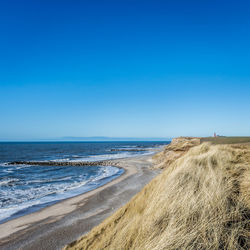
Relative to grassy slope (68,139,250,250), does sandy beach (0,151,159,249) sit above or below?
below

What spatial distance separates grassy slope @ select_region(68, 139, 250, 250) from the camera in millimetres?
2477

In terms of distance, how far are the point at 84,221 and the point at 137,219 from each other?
5.07 meters

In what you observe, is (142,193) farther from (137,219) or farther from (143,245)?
(143,245)

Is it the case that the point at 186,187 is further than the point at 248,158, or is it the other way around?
the point at 248,158

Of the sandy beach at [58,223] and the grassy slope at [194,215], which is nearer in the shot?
the grassy slope at [194,215]

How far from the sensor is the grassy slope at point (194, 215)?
248 centimetres

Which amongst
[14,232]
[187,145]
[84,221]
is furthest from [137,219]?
[187,145]

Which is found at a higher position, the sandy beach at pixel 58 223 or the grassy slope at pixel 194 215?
the grassy slope at pixel 194 215

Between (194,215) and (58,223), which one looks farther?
(58,223)

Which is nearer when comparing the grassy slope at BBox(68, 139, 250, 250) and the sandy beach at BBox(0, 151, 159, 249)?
the grassy slope at BBox(68, 139, 250, 250)

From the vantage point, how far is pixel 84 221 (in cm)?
749

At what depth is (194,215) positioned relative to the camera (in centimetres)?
287

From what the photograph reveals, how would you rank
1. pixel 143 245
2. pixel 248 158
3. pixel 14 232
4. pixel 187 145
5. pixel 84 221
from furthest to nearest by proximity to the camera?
pixel 187 145 → pixel 84 221 → pixel 14 232 → pixel 248 158 → pixel 143 245

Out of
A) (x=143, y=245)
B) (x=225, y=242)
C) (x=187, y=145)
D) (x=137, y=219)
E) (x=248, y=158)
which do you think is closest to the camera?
(x=225, y=242)
